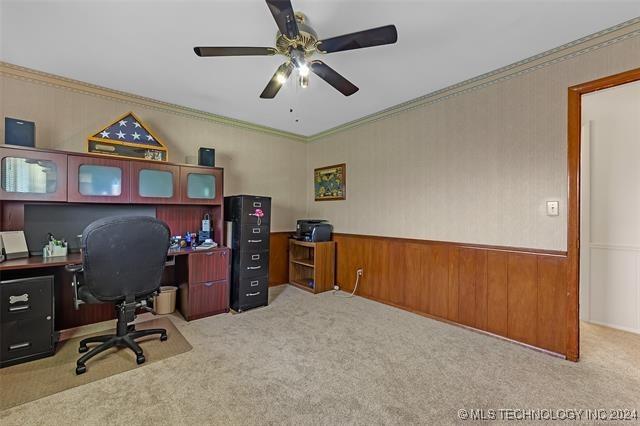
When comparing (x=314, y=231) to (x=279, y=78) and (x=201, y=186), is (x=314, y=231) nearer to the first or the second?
(x=201, y=186)

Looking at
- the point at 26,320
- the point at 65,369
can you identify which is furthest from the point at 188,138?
the point at 65,369

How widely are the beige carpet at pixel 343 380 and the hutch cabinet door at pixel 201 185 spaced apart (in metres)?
1.40

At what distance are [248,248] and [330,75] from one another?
2.14m

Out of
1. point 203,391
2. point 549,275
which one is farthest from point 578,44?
point 203,391

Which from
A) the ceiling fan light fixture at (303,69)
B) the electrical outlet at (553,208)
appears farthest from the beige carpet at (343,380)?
the ceiling fan light fixture at (303,69)

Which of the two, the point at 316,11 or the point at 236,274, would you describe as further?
the point at 236,274

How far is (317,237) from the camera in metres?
4.16

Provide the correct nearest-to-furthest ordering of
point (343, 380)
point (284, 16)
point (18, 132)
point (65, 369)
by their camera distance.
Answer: point (284, 16), point (343, 380), point (65, 369), point (18, 132)

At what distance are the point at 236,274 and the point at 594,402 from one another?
3.17 meters

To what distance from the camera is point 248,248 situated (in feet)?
10.9

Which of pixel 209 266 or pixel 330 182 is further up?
pixel 330 182

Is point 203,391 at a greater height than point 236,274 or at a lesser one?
lesser

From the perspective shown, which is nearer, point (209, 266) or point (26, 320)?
point (26, 320)

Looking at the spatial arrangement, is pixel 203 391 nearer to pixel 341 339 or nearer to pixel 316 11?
pixel 341 339
